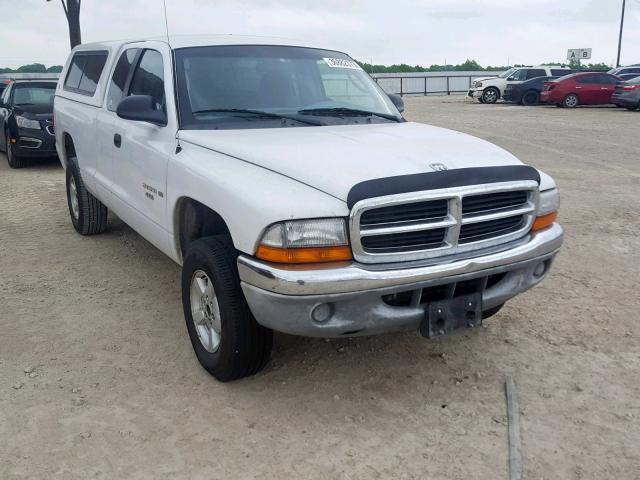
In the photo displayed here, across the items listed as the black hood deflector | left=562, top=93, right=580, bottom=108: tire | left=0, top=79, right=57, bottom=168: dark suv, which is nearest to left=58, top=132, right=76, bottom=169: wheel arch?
the black hood deflector

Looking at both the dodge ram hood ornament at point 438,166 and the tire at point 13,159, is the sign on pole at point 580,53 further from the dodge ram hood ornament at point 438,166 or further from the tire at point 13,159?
the dodge ram hood ornament at point 438,166

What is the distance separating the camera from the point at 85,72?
20.1ft

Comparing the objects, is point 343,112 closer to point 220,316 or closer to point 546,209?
point 546,209

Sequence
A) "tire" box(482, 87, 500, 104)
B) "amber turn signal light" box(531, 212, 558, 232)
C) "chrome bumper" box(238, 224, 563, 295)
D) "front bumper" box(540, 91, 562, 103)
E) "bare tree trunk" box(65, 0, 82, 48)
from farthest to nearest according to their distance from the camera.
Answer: "tire" box(482, 87, 500, 104)
"front bumper" box(540, 91, 562, 103)
"bare tree trunk" box(65, 0, 82, 48)
"amber turn signal light" box(531, 212, 558, 232)
"chrome bumper" box(238, 224, 563, 295)

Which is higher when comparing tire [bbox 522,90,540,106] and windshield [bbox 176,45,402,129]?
windshield [bbox 176,45,402,129]

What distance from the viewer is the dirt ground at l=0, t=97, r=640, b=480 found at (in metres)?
2.87

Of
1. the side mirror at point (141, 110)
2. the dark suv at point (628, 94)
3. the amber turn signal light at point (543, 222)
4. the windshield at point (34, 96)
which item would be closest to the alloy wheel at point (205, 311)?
the side mirror at point (141, 110)

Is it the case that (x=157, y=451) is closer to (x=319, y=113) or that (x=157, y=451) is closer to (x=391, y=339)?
(x=391, y=339)

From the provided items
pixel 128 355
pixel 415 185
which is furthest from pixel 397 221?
pixel 128 355

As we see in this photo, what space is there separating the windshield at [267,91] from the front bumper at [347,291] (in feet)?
4.44

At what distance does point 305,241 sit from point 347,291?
30 cm

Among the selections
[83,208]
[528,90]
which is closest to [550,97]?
[528,90]

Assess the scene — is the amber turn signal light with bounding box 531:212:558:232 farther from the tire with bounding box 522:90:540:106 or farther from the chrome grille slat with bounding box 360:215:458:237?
the tire with bounding box 522:90:540:106

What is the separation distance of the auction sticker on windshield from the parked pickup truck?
24.8 metres
